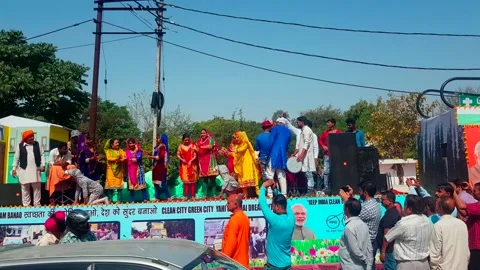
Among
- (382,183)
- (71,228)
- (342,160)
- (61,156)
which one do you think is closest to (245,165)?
(342,160)

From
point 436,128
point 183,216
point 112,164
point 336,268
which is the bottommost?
point 336,268

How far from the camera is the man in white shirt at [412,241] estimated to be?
20.6ft

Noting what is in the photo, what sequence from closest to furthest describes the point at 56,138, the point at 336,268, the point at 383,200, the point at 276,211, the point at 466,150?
the point at 276,211 < the point at 383,200 < the point at 336,268 < the point at 466,150 < the point at 56,138

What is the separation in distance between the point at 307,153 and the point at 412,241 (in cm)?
470

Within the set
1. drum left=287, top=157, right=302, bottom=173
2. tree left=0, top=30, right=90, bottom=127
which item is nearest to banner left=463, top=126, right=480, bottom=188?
drum left=287, top=157, right=302, bottom=173

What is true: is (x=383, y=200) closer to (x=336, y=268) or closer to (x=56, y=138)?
(x=336, y=268)

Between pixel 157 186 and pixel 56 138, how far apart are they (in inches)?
148

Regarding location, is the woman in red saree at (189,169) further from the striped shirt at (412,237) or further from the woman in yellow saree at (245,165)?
the striped shirt at (412,237)

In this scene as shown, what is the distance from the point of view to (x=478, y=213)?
22.3ft

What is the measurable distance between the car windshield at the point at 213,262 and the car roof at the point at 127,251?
1.7 inches

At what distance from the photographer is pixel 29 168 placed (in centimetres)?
1107

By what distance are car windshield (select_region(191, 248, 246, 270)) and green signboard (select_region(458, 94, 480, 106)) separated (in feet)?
28.4

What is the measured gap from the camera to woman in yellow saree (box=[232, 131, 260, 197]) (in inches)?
437

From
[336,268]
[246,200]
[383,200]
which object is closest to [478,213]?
[383,200]
